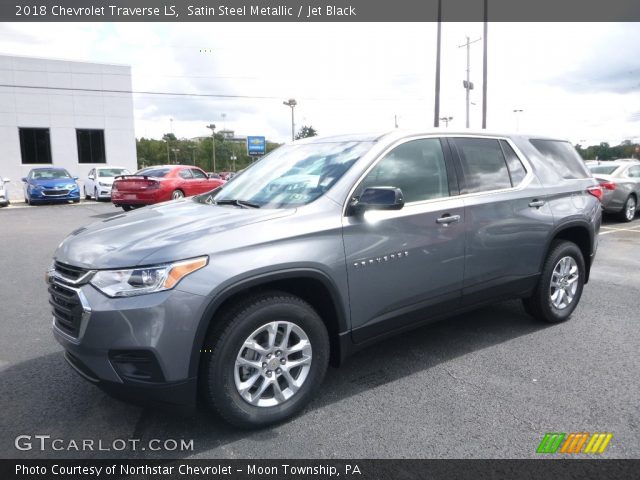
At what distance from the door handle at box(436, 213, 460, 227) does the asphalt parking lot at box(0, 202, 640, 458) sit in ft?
3.68

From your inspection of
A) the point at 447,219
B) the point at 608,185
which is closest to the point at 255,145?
the point at 608,185

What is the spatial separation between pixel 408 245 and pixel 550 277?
1.90 metres

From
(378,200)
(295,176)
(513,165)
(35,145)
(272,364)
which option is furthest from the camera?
(35,145)

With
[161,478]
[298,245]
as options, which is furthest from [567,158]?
[161,478]

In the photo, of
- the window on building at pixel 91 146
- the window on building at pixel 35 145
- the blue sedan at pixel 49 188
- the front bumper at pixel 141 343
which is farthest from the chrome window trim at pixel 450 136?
the window on building at pixel 35 145

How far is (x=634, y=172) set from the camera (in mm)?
12805

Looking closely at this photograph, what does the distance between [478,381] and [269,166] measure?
233 cm

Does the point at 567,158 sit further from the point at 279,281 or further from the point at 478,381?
the point at 279,281

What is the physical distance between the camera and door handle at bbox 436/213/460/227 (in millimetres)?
3584

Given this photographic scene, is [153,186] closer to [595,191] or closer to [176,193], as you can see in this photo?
[176,193]

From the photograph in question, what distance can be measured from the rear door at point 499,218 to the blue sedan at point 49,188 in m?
18.7

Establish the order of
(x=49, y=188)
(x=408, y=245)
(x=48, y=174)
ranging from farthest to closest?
(x=48, y=174), (x=49, y=188), (x=408, y=245)

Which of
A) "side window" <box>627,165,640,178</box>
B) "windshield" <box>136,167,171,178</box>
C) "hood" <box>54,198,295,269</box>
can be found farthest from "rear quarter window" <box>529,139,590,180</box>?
"windshield" <box>136,167,171,178</box>

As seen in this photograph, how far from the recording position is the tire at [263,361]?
268cm
